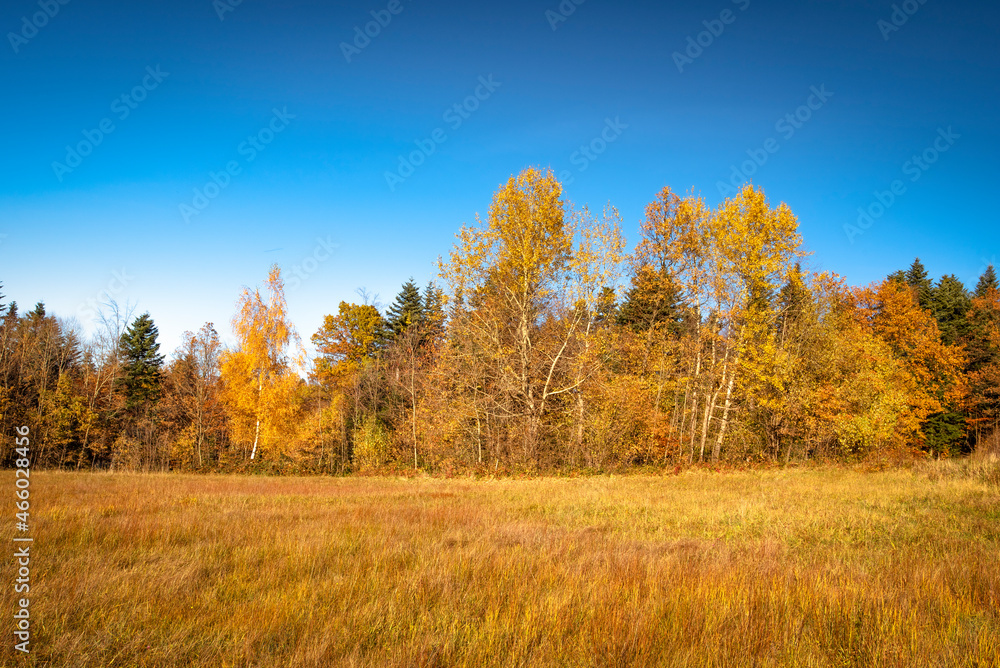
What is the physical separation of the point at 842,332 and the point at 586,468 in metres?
20.1

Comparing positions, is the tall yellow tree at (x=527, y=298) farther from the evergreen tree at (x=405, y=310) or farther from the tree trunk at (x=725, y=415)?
the evergreen tree at (x=405, y=310)

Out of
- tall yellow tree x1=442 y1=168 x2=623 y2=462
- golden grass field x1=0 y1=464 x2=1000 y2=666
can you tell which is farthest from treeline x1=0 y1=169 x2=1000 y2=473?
golden grass field x1=0 y1=464 x2=1000 y2=666

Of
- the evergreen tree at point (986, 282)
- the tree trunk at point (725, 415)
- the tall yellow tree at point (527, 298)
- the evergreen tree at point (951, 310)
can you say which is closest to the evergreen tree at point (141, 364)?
the tall yellow tree at point (527, 298)

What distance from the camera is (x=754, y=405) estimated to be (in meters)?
25.1

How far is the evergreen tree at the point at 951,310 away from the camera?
129ft

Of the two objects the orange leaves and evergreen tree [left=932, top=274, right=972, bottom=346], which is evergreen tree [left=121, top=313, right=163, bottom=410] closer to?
the orange leaves

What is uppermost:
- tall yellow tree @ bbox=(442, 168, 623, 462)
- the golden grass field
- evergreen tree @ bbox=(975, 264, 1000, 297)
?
evergreen tree @ bbox=(975, 264, 1000, 297)

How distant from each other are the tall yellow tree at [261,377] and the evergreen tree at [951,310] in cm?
5044

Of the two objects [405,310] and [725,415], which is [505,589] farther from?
[405,310]

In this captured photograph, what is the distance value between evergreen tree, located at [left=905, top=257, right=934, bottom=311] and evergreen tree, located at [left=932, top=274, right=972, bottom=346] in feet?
1.46

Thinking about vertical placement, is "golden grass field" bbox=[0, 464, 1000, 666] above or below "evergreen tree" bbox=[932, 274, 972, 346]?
below

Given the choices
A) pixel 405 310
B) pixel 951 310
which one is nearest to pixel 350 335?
pixel 405 310

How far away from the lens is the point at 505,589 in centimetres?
484

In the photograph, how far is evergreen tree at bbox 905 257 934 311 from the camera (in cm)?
4410
